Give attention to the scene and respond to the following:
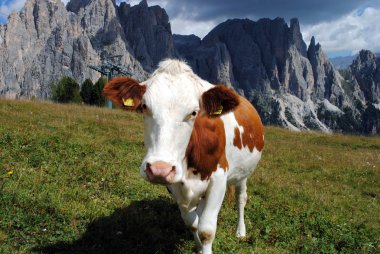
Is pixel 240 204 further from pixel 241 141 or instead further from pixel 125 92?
pixel 125 92

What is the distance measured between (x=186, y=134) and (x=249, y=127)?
130 inches

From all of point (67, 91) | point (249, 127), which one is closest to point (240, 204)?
point (249, 127)

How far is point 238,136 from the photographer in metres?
7.02

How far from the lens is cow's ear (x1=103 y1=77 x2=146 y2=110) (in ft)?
15.7

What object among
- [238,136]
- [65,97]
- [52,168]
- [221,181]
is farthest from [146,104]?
[65,97]

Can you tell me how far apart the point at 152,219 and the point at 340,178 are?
8.89m

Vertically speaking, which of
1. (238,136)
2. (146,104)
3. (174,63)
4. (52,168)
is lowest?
(52,168)

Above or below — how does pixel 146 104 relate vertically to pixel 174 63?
below

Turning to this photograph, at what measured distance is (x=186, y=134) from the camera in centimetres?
468

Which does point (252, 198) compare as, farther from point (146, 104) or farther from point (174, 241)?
point (146, 104)

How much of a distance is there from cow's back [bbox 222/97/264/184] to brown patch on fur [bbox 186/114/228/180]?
69 centimetres

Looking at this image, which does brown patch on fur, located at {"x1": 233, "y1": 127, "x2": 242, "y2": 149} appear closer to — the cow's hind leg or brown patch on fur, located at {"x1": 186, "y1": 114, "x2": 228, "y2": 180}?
brown patch on fur, located at {"x1": 186, "y1": 114, "x2": 228, "y2": 180}

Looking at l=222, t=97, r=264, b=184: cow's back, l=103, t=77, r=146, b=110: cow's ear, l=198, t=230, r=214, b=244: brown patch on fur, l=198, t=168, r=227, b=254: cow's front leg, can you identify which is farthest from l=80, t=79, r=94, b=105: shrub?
l=103, t=77, r=146, b=110: cow's ear

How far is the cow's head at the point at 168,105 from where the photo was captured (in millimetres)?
4297
